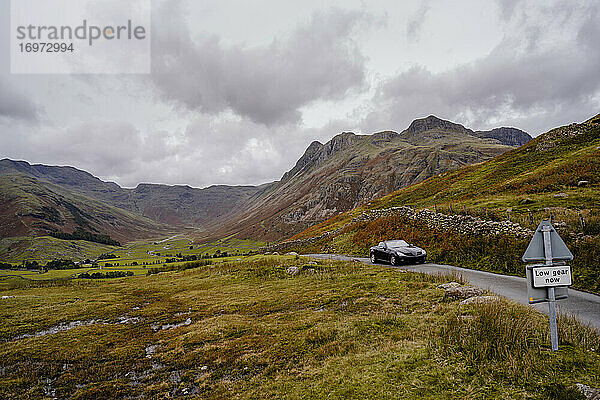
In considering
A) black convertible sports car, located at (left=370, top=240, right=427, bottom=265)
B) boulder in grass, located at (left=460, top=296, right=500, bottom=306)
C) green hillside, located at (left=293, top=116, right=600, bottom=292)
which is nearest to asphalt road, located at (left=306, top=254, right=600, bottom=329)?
green hillside, located at (left=293, top=116, right=600, bottom=292)

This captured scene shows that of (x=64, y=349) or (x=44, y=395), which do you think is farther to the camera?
(x=64, y=349)

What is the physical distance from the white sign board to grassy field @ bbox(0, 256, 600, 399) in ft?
5.78

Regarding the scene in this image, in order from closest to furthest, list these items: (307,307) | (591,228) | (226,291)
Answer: (307,307) → (591,228) → (226,291)

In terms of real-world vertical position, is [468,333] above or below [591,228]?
below

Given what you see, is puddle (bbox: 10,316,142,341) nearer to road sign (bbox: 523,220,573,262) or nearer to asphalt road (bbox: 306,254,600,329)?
road sign (bbox: 523,220,573,262)

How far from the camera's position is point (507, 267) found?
750 inches

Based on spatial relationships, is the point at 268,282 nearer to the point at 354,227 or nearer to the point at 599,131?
the point at 354,227

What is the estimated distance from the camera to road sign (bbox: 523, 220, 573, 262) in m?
6.95

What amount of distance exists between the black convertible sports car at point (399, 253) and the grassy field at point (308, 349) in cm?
679

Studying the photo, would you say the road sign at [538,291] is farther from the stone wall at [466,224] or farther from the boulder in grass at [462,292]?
the stone wall at [466,224]

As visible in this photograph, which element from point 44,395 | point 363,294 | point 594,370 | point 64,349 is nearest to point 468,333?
point 594,370

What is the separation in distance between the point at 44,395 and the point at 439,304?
46.1ft

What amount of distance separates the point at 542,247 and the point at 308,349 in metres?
7.37

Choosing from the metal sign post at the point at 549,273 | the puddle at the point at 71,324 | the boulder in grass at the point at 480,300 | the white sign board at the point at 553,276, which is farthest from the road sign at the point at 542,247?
the puddle at the point at 71,324
